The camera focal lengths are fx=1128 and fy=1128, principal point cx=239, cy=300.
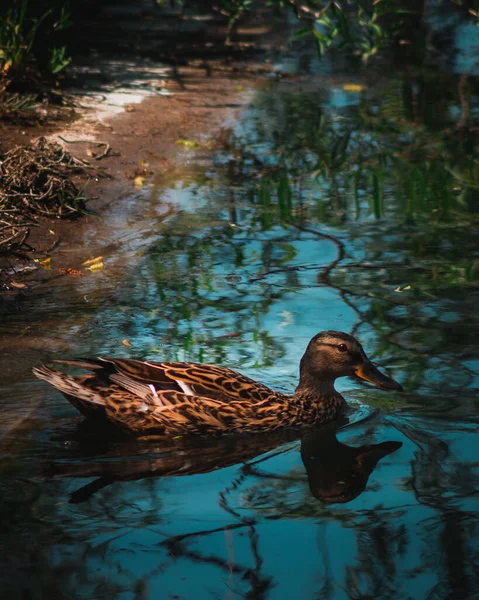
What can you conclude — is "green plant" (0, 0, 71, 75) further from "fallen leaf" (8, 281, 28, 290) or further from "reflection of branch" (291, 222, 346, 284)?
"fallen leaf" (8, 281, 28, 290)

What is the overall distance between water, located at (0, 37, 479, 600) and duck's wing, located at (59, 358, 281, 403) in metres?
0.26

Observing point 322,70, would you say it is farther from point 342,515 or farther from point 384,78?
point 342,515

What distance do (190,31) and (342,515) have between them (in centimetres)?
1598

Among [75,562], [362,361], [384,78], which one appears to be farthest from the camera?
[384,78]

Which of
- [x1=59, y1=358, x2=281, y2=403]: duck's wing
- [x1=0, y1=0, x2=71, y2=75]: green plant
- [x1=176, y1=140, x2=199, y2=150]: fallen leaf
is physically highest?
[x1=0, y1=0, x2=71, y2=75]: green plant

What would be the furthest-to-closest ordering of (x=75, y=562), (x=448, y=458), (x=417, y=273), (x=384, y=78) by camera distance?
1. (x=384, y=78)
2. (x=417, y=273)
3. (x=448, y=458)
4. (x=75, y=562)

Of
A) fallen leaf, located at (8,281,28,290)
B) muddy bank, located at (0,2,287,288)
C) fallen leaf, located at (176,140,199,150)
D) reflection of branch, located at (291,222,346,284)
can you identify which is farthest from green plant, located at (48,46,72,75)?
fallen leaf, located at (8,281,28,290)

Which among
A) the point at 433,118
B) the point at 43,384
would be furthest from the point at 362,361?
the point at 433,118

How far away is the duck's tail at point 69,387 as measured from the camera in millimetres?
6086

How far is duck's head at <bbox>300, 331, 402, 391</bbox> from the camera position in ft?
21.5

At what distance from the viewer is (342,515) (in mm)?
5297

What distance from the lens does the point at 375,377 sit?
6535 mm

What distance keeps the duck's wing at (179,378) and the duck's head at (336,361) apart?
0.43m

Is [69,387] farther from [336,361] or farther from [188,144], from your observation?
[188,144]
